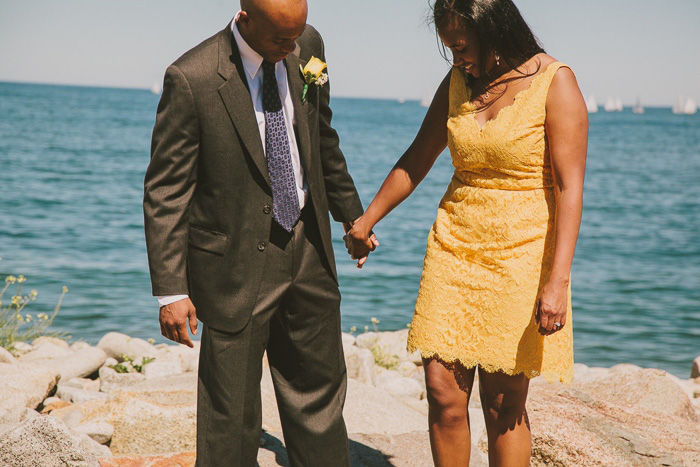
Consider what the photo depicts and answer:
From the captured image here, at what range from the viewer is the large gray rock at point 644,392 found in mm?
5230

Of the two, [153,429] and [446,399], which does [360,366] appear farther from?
[446,399]

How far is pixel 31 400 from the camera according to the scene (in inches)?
204

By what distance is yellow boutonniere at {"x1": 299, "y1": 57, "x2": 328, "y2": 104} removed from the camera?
3025mm

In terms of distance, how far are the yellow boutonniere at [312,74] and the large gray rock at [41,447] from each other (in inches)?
70.0

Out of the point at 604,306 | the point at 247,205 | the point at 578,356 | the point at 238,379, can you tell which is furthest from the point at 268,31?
the point at 604,306

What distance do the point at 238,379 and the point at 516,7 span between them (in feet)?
5.99

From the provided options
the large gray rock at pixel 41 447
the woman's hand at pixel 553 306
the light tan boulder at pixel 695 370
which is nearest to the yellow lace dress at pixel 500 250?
the woman's hand at pixel 553 306

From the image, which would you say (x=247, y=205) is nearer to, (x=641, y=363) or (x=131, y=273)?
(x=641, y=363)

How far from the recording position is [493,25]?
3074 millimetres

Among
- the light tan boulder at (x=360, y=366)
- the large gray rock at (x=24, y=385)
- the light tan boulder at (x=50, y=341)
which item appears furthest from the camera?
the light tan boulder at (x=50, y=341)

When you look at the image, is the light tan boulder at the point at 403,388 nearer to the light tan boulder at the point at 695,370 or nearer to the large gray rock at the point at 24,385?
the large gray rock at the point at 24,385

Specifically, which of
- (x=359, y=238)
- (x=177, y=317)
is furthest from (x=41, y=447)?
(x=359, y=238)

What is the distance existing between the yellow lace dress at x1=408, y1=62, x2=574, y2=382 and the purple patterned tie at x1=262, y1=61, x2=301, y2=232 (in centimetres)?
69

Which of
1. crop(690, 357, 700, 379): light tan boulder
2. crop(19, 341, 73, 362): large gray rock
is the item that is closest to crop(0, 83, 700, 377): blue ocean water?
crop(690, 357, 700, 379): light tan boulder
